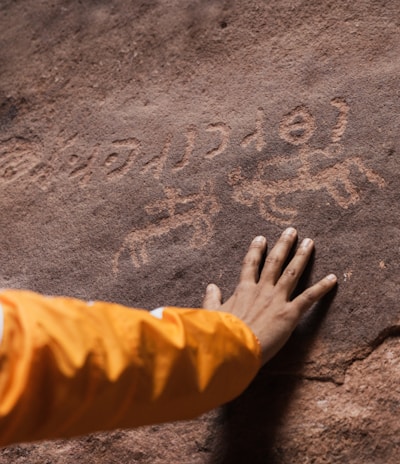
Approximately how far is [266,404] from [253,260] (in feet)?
1.00

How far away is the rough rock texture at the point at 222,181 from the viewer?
4.57 ft

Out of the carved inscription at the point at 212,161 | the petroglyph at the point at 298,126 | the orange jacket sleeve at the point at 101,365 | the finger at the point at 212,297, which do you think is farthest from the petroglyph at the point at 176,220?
the orange jacket sleeve at the point at 101,365

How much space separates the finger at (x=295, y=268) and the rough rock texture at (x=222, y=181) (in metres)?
Answer: 0.03

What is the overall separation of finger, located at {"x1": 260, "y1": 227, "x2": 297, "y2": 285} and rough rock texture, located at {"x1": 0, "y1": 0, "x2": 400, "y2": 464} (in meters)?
0.04

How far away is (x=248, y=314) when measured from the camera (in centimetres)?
135

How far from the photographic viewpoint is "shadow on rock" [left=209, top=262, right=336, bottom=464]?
1404 mm

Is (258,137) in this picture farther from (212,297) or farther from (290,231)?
(212,297)

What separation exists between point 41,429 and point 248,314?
50cm

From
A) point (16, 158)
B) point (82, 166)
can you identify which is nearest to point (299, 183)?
point (82, 166)

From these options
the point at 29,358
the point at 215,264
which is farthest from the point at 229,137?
the point at 29,358

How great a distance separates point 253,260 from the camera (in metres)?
1.46

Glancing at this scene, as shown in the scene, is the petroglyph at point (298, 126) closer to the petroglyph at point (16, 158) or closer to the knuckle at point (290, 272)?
the knuckle at point (290, 272)

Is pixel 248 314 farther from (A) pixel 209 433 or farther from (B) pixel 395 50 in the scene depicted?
(B) pixel 395 50

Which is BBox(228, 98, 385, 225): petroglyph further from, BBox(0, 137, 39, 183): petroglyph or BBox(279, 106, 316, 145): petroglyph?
BBox(0, 137, 39, 183): petroglyph
